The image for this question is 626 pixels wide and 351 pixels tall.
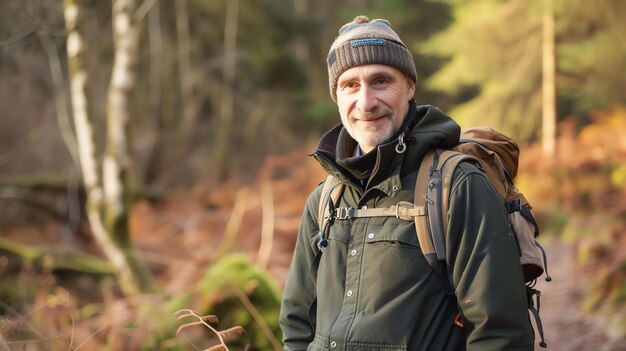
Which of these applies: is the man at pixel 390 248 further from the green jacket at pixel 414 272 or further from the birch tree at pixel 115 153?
the birch tree at pixel 115 153

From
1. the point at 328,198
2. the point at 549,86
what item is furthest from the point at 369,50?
the point at 549,86

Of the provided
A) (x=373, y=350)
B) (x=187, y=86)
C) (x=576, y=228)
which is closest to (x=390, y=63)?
(x=373, y=350)

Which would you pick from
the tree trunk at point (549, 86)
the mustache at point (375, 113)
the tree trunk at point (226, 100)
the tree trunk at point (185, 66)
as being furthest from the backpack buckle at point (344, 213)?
the tree trunk at point (185, 66)

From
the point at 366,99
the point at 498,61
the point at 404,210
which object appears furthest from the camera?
the point at 498,61

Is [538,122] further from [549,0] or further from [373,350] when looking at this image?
[373,350]

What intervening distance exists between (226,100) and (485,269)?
19.5 metres

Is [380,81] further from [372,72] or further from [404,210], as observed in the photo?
[404,210]

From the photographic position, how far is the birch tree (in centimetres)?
887

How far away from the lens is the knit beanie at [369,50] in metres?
2.93

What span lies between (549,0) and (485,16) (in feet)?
7.08

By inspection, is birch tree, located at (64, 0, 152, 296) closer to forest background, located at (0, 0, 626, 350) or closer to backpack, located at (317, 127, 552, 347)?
forest background, located at (0, 0, 626, 350)

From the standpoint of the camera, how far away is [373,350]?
261 cm

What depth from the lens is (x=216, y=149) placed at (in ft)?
69.8

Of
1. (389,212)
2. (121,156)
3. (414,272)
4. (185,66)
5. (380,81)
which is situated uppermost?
(185,66)
